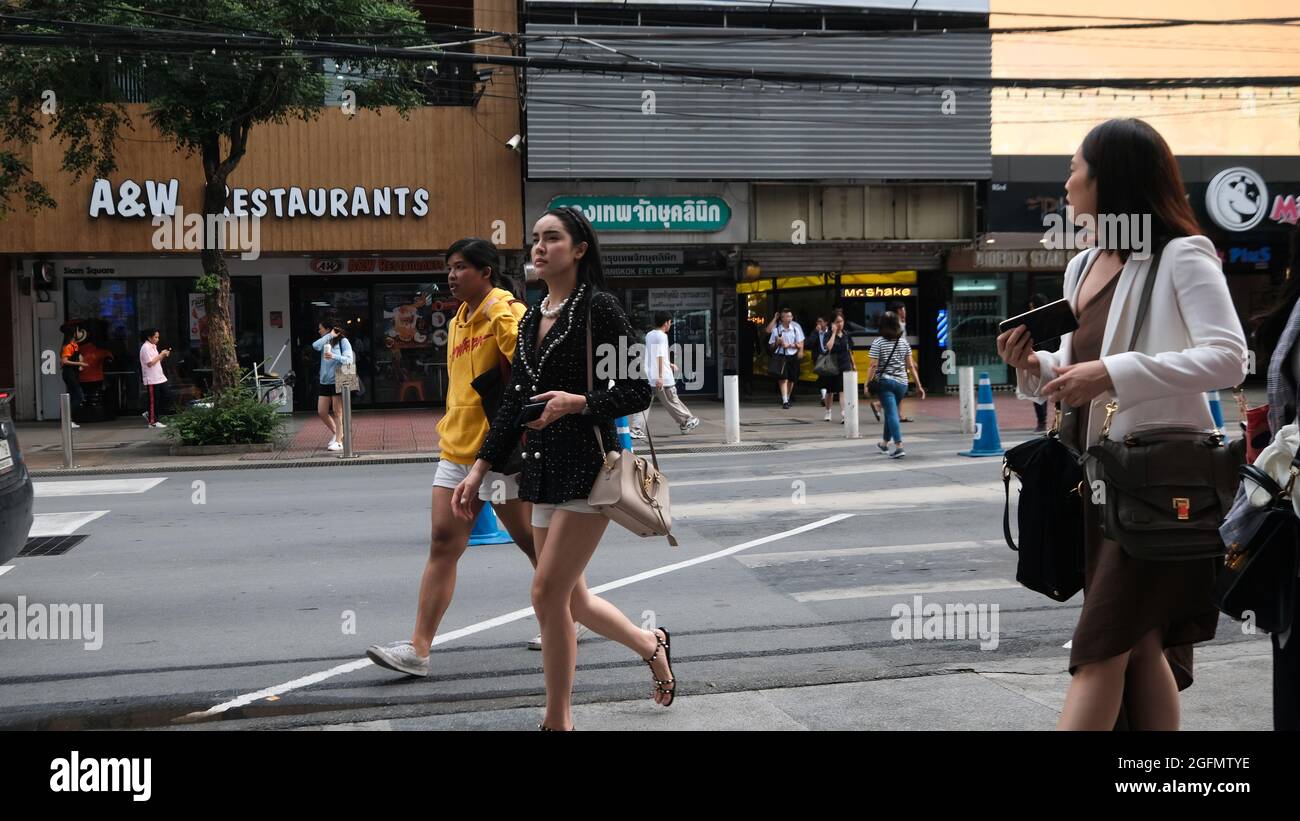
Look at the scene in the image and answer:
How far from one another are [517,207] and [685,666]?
1859 cm

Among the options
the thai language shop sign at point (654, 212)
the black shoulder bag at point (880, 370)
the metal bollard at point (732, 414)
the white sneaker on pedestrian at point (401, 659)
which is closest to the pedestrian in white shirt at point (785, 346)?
the thai language shop sign at point (654, 212)

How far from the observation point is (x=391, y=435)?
1961cm

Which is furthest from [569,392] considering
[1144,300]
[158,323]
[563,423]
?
[158,323]

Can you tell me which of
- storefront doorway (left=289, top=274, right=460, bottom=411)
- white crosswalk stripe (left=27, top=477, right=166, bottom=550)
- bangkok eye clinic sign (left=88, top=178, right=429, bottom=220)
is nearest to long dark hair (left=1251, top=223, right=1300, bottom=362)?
white crosswalk stripe (left=27, top=477, right=166, bottom=550)

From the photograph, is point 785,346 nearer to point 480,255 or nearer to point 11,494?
point 11,494

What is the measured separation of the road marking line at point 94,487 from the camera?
1288 cm

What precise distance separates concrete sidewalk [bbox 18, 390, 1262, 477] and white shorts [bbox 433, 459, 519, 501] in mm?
10655

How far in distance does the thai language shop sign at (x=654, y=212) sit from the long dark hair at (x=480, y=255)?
17.9m

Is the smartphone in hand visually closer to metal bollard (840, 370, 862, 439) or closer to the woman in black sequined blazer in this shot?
the woman in black sequined blazer

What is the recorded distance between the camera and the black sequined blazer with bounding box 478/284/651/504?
4266 mm

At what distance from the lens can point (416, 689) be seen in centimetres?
545

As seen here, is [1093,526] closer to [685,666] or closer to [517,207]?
[685,666]
